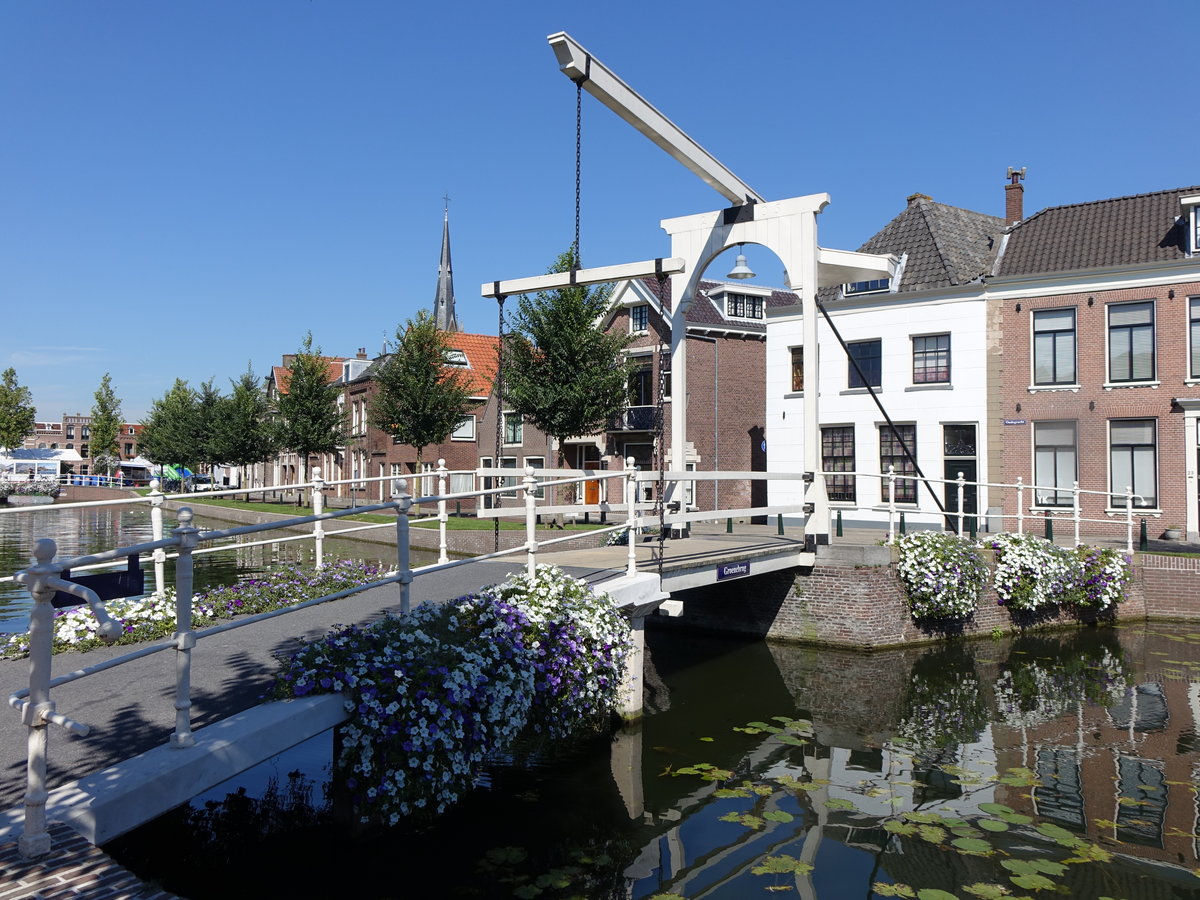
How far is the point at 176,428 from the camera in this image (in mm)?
50000

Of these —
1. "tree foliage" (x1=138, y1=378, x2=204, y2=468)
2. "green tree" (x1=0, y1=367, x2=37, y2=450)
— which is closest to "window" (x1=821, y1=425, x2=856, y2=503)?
"tree foliage" (x1=138, y1=378, x2=204, y2=468)

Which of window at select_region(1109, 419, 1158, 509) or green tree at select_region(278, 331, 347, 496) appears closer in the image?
window at select_region(1109, 419, 1158, 509)

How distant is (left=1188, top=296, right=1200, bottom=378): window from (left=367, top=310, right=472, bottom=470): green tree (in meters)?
19.8

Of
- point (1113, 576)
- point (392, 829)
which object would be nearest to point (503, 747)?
point (392, 829)

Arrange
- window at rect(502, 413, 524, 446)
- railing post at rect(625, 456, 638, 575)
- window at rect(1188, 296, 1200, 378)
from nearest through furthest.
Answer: railing post at rect(625, 456, 638, 575) < window at rect(1188, 296, 1200, 378) < window at rect(502, 413, 524, 446)

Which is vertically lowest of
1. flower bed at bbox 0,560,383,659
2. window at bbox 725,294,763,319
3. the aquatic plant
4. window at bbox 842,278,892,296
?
the aquatic plant

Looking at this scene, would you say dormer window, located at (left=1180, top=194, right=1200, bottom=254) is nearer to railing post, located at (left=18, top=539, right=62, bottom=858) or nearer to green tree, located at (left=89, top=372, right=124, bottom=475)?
railing post, located at (left=18, top=539, right=62, bottom=858)

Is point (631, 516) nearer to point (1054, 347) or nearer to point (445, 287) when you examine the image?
point (1054, 347)

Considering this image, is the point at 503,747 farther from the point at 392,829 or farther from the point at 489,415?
the point at 489,415

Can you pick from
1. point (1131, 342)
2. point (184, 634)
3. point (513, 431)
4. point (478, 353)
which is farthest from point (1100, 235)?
point (478, 353)

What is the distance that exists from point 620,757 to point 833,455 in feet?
53.8

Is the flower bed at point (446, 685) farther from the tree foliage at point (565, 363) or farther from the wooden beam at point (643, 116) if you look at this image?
the tree foliage at point (565, 363)

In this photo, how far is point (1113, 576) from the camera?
43.8ft

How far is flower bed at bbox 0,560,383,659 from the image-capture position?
6.18 m
